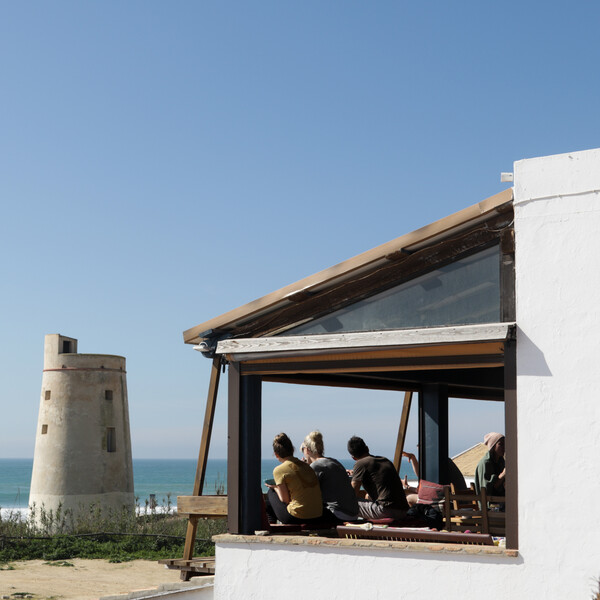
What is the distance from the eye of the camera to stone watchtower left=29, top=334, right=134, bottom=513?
2716cm

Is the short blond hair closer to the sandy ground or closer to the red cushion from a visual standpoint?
the red cushion

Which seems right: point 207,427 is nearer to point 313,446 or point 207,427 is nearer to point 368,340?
point 313,446

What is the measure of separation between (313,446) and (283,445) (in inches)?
28.4

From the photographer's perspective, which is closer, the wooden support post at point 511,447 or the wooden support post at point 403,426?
the wooden support post at point 511,447

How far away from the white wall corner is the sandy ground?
868 cm

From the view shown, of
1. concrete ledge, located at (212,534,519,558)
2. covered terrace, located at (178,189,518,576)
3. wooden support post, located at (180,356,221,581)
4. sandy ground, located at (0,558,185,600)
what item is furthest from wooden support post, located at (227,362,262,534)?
sandy ground, located at (0,558,185,600)

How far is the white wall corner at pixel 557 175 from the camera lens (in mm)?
6914

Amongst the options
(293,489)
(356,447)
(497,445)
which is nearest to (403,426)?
(497,445)

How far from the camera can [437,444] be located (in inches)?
472

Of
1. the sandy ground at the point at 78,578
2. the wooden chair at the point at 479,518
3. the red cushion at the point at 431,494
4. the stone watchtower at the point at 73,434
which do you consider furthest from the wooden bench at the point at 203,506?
the stone watchtower at the point at 73,434

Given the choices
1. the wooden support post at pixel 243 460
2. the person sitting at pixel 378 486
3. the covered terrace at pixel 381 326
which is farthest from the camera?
the person sitting at pixel 378 486

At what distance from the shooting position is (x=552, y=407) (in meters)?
6.88

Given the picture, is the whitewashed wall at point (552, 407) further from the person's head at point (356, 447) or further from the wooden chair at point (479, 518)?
the person's head at point (356, 447)

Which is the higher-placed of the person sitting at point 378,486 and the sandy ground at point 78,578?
the person sitting at point 378,486
